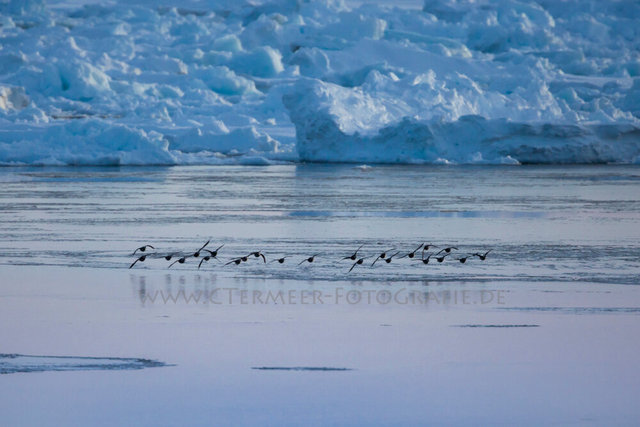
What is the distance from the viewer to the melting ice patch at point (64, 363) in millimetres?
4574

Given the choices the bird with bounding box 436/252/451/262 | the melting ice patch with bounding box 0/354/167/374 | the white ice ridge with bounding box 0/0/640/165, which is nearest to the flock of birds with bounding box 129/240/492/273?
the bird with bounding box 436/252/451/262

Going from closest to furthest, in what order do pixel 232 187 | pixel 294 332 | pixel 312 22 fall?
pixel 294 332, pixel 232 187, pixel 312 22

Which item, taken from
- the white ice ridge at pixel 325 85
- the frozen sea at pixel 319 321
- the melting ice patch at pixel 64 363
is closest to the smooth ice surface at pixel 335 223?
the frozen sea at pixel 319 321

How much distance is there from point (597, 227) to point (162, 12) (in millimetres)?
55217

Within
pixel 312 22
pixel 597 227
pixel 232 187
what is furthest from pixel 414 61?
pixel 597 227

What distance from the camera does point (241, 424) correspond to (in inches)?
151

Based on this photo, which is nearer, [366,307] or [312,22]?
[366,307]

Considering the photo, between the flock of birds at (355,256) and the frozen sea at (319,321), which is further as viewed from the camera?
the flock of birds at (355,256)

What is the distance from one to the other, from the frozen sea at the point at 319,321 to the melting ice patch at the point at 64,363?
1 cm

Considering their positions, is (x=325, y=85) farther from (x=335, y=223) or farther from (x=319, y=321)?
(x=319, y=321)

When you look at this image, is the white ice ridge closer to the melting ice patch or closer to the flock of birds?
the flock of birds

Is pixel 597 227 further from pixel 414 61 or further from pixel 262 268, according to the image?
pixel 414 61

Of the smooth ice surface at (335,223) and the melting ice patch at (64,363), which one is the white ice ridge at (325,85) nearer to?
the smooth ice surface at (335,223)

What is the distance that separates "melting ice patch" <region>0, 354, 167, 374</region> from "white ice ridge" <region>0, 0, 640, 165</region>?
57.7 feet
